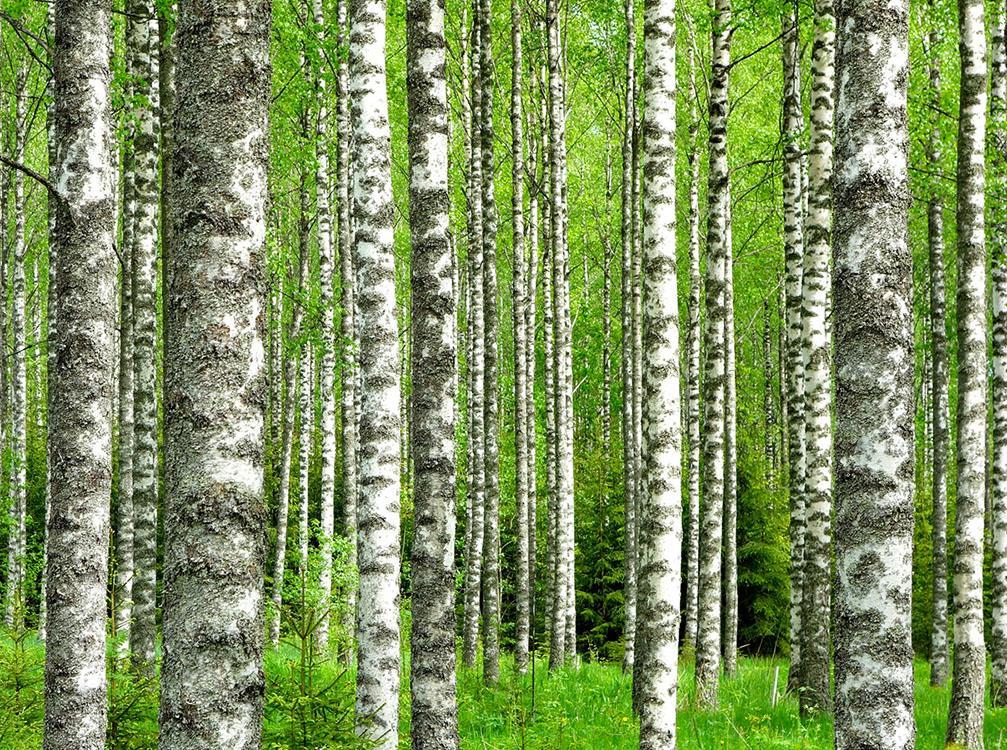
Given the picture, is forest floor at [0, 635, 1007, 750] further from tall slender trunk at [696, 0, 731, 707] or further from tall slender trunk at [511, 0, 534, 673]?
tall slender trunk at [511, 0, 534, 673]

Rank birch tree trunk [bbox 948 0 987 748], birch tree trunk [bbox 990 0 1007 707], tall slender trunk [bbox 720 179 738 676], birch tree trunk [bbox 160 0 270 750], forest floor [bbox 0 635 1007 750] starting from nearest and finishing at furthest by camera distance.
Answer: birch tree trunk [bbox 160 0 270 750] < forest floor [bbox 0 635 1007 750] < birch tree trunk [bbox 948 0 987 748] < birch tree trunk [bbox 990 0 1007 707] < tall slender trunk [bbox 720 179 738 676]

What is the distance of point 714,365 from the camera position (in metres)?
10.1

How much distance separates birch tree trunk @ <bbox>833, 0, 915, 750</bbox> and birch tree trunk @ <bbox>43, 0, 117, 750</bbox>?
3705mm

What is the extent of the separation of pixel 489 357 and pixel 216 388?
9.18 meters

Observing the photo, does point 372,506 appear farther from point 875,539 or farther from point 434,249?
point 875,539

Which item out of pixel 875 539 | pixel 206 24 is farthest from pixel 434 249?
pixel 875 539

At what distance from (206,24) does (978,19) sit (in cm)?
894

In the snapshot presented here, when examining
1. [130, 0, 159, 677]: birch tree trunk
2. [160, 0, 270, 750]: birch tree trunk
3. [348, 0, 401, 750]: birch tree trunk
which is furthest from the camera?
[130, 0, 159, 677]: birch tree trunk

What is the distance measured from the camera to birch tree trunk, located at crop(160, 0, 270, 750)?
9.15ft

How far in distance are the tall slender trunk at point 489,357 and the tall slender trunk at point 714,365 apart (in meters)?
2.69

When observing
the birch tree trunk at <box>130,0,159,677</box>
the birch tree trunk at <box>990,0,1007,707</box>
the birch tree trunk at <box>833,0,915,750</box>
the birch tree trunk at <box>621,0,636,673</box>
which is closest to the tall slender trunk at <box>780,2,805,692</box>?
the birch tree trunk at <box>990,0,1007,707</box>

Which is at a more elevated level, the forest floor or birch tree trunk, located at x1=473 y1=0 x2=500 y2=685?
birch tree trunk, located at x1=473 y1=0 x2=500 y2=685

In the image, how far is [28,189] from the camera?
81.7 feet

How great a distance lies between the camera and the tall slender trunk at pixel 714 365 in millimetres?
9766
